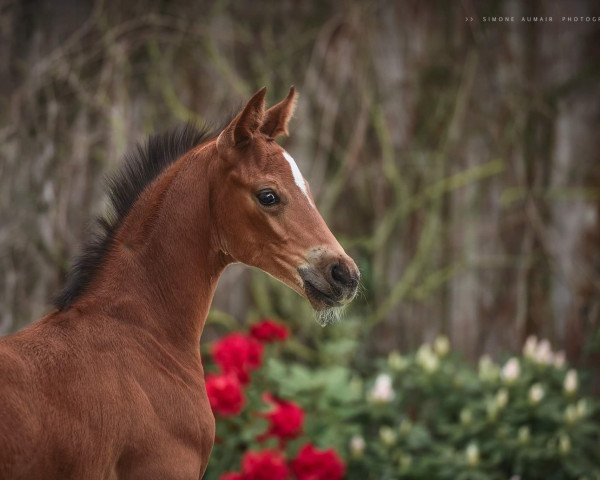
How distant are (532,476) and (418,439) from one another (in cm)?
68

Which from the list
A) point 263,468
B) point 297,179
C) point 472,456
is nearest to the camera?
point 297,179

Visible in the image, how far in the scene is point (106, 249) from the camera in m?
2.96

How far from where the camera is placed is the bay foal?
8.53ft

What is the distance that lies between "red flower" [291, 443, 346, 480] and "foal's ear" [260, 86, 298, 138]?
1.79 metres

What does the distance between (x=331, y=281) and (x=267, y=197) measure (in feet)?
1.15

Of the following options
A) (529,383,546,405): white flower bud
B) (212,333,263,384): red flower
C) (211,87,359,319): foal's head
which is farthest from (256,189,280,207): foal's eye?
(529,383,546,405): white flower bud

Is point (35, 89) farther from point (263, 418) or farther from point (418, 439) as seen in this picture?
point (418, 439)

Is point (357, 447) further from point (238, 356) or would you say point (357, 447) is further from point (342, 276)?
point (342, 276)

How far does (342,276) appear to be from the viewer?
2.83m

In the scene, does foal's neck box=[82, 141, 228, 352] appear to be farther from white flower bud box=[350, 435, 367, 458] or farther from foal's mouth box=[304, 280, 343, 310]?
white flower bud box=[350, 435, 367, 458]

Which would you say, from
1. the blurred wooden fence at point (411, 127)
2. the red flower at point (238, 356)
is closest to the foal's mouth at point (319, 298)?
the red flower at point (238, 356)

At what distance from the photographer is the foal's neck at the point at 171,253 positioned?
116 inches

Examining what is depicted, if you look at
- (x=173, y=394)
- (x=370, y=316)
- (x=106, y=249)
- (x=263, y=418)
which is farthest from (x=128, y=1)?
(x=173, y=394)

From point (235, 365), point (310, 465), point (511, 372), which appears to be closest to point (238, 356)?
point (235, 365)
